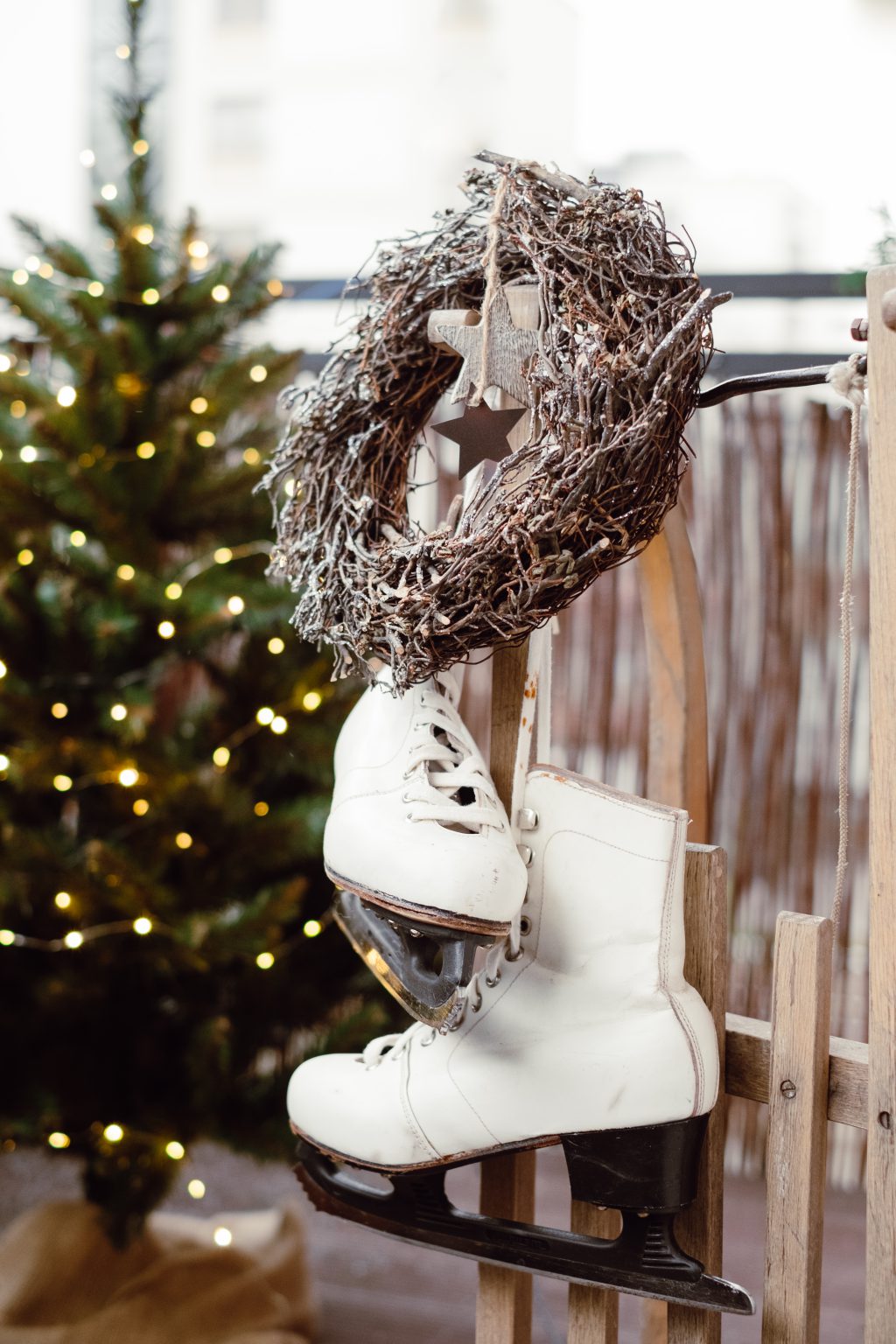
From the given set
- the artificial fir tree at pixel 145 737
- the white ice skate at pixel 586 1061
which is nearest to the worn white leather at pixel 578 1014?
the white ice skate at pixel 586 1061

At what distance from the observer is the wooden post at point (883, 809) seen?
0.71 meters

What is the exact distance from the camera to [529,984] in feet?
2.62

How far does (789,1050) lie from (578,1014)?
0.51 ft

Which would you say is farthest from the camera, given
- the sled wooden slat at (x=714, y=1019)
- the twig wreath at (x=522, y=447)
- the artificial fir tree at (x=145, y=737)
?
the artificial fir tree at (x=145, y=737)

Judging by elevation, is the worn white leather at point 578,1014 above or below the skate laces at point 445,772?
below

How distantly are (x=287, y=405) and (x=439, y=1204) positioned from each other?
0.67 metres

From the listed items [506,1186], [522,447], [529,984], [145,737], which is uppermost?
[522,447]

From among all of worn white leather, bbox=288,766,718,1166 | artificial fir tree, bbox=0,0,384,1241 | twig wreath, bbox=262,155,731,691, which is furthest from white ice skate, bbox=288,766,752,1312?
artificial fir tree, bbox=0,0,384,1241

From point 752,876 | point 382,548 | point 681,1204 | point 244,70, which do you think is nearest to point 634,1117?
point 681,1204

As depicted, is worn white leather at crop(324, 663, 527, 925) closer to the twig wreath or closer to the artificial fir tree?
the twig wreath

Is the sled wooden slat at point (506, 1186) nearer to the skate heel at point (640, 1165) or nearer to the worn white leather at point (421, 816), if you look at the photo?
the worn white leather at point (421, 816)

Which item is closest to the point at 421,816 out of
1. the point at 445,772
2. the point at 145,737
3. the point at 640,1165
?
the point at 445,772

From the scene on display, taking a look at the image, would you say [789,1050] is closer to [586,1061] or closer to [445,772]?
[586,1061]

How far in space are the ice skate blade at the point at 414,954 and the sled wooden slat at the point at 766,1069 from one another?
24cm
